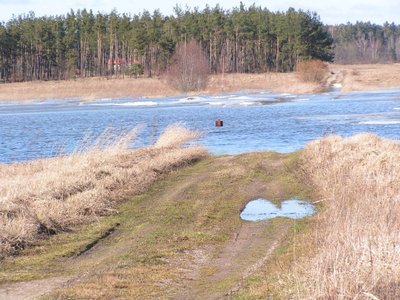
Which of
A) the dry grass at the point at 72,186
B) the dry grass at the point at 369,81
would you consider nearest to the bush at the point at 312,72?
the dry grass at the point at 369,81

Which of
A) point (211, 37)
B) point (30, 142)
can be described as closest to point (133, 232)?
point (30, 142)

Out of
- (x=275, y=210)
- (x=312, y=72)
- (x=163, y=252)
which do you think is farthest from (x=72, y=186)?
(x=312, y=72)

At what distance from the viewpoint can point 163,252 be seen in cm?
1185

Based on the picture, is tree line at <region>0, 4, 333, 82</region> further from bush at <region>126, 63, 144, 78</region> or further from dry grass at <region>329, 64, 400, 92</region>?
dry grass at <region>329, 64, 400, 92</region>

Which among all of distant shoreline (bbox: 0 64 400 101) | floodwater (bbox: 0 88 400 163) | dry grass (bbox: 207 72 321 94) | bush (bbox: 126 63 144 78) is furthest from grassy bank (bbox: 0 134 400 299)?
bush (bbox: 126 63 144 78)

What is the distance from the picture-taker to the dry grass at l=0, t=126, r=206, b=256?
13359mm

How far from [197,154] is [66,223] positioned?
39.5 ft

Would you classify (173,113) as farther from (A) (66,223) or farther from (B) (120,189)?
(A) (66,223)

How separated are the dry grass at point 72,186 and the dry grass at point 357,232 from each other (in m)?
4.75

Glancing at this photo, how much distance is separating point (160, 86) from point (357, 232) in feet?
258

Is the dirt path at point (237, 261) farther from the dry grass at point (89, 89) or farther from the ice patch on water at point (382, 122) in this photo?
the dry grass at point (89, 89)

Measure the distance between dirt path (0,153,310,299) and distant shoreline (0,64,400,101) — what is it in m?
62.3

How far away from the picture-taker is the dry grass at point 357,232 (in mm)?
7812

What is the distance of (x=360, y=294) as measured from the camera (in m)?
7.54
